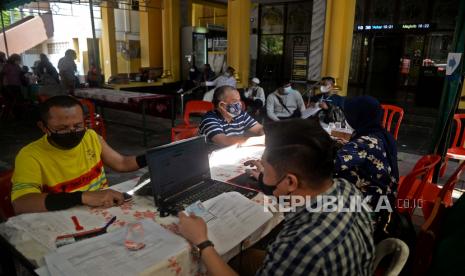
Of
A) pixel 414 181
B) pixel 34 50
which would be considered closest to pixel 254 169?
pixel 414 181

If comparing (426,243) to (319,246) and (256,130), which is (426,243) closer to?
(319,246)

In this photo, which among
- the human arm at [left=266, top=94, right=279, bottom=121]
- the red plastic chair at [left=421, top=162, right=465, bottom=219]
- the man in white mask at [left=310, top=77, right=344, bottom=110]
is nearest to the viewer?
the red plastic chair at [left=421, top=162, right=465, bottom=219]

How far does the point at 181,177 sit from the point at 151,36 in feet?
34.5

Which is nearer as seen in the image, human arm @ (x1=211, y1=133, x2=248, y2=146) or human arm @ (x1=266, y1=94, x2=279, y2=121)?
human arm @ (x1=211, y1=133, x2=248, y2=146)

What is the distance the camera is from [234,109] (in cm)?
303

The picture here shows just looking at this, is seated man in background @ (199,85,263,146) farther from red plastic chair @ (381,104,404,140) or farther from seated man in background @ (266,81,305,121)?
red plastic chair @ (381,104,404,140)

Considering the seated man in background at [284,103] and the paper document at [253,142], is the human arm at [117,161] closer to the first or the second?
the paper document at [253,142]

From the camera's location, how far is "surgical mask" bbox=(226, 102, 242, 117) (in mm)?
2990

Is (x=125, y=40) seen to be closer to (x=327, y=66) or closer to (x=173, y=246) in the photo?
A: (x=327, y=66)

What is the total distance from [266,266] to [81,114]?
134cm

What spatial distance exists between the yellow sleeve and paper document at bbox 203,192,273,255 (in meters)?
0.84

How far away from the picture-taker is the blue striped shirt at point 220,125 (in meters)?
2.92

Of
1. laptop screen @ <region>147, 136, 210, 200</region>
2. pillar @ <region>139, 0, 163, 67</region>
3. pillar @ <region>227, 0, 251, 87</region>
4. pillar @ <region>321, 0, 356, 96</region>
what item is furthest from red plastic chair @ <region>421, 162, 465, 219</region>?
pillar @ <region>139, 0, 163, 67</region>

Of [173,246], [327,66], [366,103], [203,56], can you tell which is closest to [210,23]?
[203,56]
